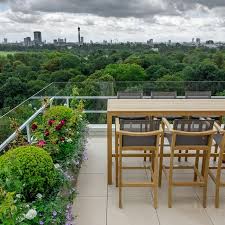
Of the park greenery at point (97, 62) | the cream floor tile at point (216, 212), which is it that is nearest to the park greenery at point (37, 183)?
the cream floor tile at point (216, 212)

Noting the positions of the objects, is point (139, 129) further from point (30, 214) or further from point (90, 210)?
point (30, 214)

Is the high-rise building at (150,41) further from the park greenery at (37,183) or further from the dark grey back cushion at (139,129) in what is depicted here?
the park greenery at (37,183)

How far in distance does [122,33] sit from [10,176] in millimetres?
18536

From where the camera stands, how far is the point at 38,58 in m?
30.1

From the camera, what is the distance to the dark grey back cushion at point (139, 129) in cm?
308

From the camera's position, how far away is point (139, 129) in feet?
10.2

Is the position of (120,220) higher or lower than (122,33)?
lower

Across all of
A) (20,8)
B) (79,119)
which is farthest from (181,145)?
(20,8)

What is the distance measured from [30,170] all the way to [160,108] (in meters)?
1.91

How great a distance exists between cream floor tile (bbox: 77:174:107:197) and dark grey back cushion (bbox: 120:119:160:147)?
73 cm

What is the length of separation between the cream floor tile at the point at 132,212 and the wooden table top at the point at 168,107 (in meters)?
0.99

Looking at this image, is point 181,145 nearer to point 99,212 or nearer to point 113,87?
point 99,212

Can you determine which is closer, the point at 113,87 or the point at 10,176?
the point at 10,176

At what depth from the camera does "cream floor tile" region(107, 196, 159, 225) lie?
2.91 meters
